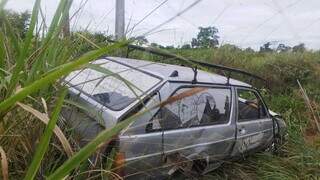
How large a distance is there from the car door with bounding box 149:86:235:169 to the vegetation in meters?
0.47

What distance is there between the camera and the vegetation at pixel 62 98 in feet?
4.97

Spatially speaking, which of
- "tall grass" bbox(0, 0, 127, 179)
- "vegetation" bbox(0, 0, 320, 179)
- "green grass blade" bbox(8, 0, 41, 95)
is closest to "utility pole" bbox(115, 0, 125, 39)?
"vegetation" bbox(0, 0, 320, 179)

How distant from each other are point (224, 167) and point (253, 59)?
32.4 ft

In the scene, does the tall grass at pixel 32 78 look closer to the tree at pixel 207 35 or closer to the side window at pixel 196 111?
the tree at pixel 207 35

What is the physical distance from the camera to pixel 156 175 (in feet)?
14.1

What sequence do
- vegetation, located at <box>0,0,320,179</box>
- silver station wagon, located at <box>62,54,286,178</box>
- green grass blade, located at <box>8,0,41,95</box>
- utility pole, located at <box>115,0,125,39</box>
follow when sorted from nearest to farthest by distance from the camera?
vegetation, located at <box>0,0,320,179</box> → green grass blade, located at <box>8,0,41,95</box> → utility pole, located at <box>115,0,125,39</box> → silver station wagon, located at <box>62,54,286,178</box>

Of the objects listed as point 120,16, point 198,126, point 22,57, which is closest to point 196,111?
point 198,126

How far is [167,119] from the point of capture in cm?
446

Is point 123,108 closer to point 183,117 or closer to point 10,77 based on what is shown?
point 183,117

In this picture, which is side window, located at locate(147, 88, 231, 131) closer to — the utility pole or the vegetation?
the vegetation

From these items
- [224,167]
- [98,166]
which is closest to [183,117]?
[224,167]

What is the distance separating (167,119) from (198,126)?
560mm

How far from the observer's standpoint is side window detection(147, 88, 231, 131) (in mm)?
4434

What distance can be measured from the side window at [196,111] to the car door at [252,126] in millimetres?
358
